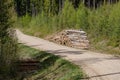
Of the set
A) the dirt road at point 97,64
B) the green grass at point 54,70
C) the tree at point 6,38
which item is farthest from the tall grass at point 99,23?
the tree at point 6,38

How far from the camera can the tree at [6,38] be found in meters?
18.4

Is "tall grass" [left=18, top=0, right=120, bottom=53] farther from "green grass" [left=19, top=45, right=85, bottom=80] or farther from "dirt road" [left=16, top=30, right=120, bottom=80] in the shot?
"green grass" [left=19, top=45, right=85, bottom=80]

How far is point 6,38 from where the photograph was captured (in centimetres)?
1881

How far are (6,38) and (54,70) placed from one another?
312 cm

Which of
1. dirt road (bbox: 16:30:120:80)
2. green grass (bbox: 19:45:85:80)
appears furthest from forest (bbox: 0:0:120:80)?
dirt road (bbox: 16:30:120:80)

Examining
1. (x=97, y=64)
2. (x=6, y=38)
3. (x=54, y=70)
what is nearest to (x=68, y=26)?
(x=6, y=38)

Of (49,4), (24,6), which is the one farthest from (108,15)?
(24,6)

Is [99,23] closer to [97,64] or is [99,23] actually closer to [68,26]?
[68,26]

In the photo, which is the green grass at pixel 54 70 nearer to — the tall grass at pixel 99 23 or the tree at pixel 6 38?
the tree at pixel 6 38

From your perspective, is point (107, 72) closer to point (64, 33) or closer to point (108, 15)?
point (108, 15)

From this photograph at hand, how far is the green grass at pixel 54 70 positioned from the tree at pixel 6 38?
121cm

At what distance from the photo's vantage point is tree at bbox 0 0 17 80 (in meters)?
18.4

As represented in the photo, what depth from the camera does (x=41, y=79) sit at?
16875 millimetres

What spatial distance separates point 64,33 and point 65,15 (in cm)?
923
